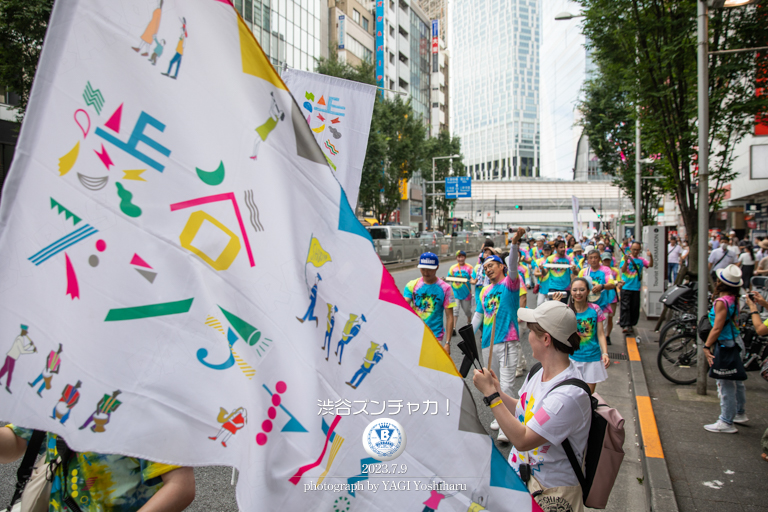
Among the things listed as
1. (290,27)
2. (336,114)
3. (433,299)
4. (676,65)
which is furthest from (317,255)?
(290,27)

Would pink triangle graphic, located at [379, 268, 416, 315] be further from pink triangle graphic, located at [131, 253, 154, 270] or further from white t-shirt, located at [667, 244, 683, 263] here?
white t-shirt, located at [667, 244, 683, 263]

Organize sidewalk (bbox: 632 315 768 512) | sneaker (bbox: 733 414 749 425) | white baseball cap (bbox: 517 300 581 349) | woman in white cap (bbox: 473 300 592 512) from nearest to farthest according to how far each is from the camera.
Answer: woman in white cap (bbox: 473 300 592 512) → white baseball cap (bbox: 517 300 581 349) → sidewalk (bbox: 632 315 768 512) → sneaker (bbox: 733 414 749 425)

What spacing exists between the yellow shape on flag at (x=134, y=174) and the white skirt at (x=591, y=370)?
483 centimetres

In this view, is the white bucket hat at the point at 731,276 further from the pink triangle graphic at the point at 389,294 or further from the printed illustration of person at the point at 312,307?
the printed illustration of person at the point at 312,307

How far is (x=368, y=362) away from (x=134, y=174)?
872 mm

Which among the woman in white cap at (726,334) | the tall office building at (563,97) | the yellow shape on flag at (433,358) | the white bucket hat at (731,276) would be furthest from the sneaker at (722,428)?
the tall office building at (563,97)

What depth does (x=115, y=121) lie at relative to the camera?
1554 mm

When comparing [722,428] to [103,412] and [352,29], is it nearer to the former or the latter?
[103,412]

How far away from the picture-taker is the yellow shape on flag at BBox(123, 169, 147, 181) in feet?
5.09

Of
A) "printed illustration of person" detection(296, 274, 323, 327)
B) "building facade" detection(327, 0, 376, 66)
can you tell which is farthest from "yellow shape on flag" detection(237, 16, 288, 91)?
"building facade" detection(327, 0, 376, 66)

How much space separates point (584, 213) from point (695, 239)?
2793 inches

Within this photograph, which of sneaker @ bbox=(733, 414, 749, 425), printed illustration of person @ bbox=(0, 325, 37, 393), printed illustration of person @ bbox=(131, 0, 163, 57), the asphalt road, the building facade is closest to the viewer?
printed illustration of person @ bbox=(0, 325, 37, 393)

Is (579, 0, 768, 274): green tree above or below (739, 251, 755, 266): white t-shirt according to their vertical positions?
above

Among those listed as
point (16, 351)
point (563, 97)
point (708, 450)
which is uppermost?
point (563, 97)
